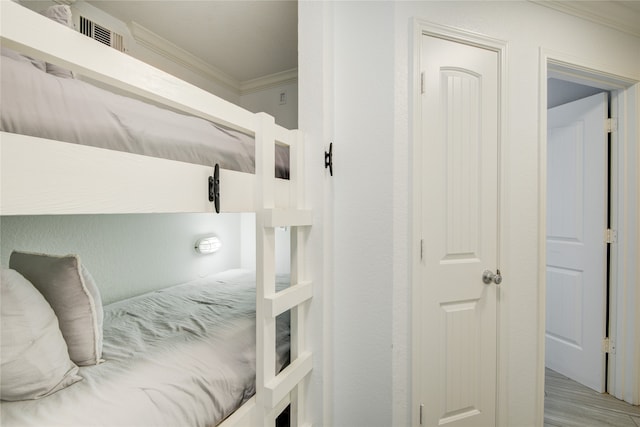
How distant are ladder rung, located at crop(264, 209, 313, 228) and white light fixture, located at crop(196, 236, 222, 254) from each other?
147 cm

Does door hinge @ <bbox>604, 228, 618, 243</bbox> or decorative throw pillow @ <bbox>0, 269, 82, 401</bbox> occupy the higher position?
door hinge @ <bbox>604, 228, 618, 243</bbox>

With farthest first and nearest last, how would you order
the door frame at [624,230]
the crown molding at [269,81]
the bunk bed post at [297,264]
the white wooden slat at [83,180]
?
1. the crown molding at [269,81]
2. the door frame at [624,230]
3. the bunk bed post at [297,264]
4. the white wooden slat at [83,180]

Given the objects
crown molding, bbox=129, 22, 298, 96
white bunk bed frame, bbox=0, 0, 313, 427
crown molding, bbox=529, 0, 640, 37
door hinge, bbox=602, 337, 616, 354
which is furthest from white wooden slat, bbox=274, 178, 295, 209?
door hinge, bbox=602, 337, 616, 354

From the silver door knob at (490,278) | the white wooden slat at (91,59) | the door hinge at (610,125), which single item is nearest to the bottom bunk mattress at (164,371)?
the white wooden slat at (91,59)

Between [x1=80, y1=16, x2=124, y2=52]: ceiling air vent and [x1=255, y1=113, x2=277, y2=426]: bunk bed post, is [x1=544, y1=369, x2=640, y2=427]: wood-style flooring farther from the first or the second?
[x1=80, y1=16, x2=124, y2=52]: ceiling air vent

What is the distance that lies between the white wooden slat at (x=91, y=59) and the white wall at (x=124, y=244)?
1.30 m

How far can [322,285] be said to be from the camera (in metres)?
1.25

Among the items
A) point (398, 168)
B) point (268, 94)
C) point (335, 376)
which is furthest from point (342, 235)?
point (268, 94)

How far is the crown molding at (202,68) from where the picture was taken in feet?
6.69

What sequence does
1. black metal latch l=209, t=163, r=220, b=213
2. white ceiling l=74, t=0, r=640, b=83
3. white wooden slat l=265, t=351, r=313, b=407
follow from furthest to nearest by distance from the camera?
white ceiling l=74, t=0, r=640, b=83, white wooden slat l=265, t=351, r=313, b=407, black metal latch l=209, t=163, r=220, b=213

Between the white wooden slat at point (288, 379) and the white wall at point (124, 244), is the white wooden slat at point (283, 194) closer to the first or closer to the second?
the white wooden slat at point (288, 379)

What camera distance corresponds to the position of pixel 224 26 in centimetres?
197

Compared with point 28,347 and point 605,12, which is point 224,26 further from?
point 605,12

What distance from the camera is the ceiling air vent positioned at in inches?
61.1
